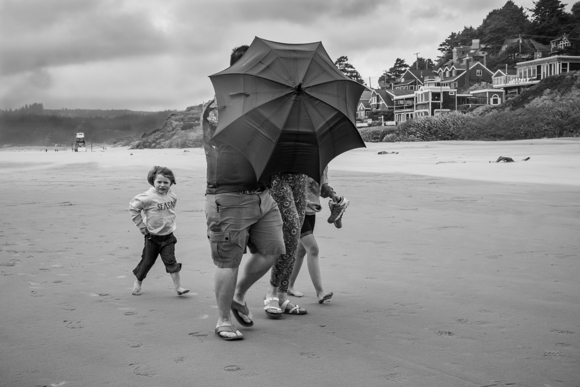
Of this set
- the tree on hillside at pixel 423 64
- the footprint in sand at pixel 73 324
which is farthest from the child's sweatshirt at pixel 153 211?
the tree on hillside at pixel 423 64

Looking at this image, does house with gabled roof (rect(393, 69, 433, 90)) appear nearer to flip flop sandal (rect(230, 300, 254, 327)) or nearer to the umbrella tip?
flip flop sandal (rect(230, 300, 254, 327))

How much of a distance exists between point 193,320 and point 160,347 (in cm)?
72

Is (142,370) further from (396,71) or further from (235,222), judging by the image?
(396,71)

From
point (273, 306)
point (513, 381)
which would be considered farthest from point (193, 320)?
point (513, 381)

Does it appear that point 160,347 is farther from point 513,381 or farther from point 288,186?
point 513,381

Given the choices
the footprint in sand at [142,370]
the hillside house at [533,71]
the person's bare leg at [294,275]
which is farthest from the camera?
the hillside house at [533,71]

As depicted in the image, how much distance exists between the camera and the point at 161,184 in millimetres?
5805

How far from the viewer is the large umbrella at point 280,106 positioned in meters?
4.29

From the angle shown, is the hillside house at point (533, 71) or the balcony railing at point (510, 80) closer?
the hillside house at point (533, 71)

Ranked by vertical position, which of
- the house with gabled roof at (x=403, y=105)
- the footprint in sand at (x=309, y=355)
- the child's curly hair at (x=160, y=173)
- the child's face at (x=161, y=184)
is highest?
the house with gabled roof at (x=403, y=105)

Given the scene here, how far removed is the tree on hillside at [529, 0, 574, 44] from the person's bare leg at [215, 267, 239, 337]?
98.0 meters

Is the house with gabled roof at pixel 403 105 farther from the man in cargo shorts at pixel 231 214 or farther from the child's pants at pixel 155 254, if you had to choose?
the man in cargo shorts at pixel 231 214

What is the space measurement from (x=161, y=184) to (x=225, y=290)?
161 centimetres

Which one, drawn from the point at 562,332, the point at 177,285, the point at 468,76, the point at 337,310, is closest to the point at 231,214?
the point at 337,310
